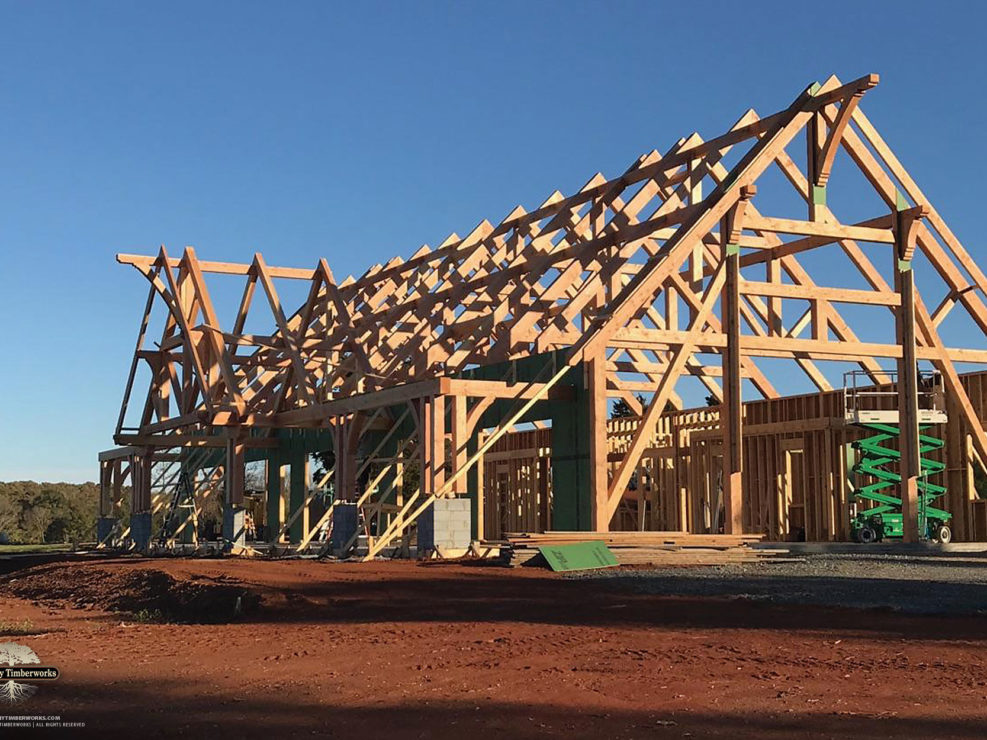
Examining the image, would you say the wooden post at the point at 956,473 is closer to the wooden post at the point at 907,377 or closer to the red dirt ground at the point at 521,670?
the wooden post at the point at 907,377

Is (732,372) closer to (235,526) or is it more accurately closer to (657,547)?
(657,547)

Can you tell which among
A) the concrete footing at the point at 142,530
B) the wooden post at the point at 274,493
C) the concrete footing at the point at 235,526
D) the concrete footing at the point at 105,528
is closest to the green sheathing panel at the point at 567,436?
the concrete footing at the point at 235,526

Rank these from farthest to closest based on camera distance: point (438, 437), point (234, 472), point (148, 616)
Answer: point (234, 472), point (438, 437), point (148, 616)

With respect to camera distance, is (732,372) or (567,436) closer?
(732,372)

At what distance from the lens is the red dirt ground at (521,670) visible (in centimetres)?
652

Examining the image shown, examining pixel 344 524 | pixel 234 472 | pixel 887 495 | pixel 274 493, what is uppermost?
pixel 234 472

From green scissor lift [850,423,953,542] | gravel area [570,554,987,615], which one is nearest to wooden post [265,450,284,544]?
green scissor lift [850,423,953,542]

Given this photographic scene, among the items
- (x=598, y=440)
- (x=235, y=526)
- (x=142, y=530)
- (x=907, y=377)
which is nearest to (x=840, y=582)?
(x=598, y=440)

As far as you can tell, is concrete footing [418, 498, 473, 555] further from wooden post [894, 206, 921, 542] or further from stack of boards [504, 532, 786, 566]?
wooden post [894, 206, 921, 542]

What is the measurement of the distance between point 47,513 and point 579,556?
5234 cm

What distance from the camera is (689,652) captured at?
881cm

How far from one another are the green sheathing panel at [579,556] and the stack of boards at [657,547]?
0.62ft

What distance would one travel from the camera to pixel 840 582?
538 inches

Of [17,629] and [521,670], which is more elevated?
[521,670]
